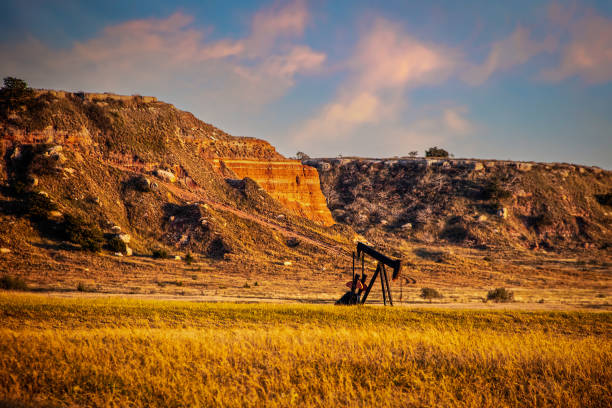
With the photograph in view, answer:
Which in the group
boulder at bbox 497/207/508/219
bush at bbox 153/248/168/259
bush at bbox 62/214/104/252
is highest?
boulder at bbox 497/207/508/219

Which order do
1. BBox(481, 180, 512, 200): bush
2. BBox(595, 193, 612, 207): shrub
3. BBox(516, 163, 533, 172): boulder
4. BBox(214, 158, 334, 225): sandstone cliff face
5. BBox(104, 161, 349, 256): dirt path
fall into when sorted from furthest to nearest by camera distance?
BBox(516, 163, 533, 172): boulder
BBox(595, 193, 612, 207): shrub
BBox(481, 180, 512, 200): bush
BBox(214, 158, 334, 225): sandstone cliff face
BBox(104, 161, 349, 256): dirt path

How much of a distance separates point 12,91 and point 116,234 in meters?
23.5

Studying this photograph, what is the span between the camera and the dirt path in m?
50.2

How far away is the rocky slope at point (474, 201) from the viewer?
223 feet

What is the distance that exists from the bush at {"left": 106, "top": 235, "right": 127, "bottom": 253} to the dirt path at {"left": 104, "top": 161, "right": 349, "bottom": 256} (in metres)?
12.0

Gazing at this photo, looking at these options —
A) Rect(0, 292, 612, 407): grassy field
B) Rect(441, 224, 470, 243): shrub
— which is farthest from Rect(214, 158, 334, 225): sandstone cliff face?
Rect(0, 292, 612, 407): grassy field

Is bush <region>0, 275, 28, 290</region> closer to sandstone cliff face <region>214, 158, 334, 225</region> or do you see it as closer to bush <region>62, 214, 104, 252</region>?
bush <region>62, 214, 104, 252</region>

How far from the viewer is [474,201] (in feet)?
243

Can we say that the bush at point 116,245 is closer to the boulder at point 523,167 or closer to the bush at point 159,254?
the bush at point 159,254

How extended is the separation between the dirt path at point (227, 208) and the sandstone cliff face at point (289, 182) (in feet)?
33.7

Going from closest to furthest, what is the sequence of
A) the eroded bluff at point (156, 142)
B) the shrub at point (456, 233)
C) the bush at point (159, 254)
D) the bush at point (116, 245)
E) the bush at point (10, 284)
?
1. the bush at point (10, 284)
2. the bush at point (116, 245)
3. the bush at point (159, 254)
4. the eroded bluff at point (156, 142)
5. the shrub at point (456, 233)

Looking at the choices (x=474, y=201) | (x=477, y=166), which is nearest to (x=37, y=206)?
(x=474, y=201)

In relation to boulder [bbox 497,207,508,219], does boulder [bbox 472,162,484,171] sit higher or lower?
higher

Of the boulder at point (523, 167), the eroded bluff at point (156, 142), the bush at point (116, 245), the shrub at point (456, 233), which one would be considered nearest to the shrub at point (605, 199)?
the boulder at point (523, 167)
